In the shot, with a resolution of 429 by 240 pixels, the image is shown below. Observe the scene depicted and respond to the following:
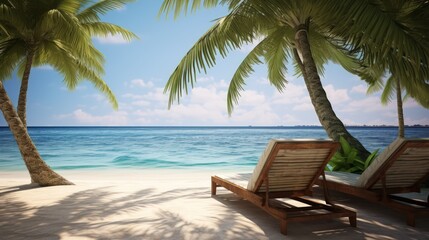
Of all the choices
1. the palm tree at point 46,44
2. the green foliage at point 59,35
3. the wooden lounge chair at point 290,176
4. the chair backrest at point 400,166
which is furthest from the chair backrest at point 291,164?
the green foliage at point 59,35

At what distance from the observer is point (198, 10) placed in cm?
609

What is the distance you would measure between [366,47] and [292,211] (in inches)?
144

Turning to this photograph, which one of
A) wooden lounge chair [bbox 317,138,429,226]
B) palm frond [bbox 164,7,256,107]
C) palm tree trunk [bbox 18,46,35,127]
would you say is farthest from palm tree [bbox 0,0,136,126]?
wooden lounge chair [bbox 317,138,429,226]

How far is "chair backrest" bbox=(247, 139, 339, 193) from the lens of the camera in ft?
8.91

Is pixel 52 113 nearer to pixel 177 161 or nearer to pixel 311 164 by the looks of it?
pixel 177 161

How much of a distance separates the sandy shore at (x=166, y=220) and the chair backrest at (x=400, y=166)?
38 centimetres

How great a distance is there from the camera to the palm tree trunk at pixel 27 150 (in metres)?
5.32

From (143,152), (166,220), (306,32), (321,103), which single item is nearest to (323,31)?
(306,32)

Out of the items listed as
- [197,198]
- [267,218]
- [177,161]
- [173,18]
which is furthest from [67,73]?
[177,161]

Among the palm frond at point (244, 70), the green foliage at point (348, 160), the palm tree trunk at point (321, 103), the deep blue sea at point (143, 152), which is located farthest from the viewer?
the deep blue sea at point (143, 152)

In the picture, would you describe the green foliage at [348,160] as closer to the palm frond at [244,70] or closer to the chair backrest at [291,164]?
the chair backrest at [291,164]

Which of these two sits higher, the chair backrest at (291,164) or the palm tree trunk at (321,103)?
the palm tree trunk at (321,103)

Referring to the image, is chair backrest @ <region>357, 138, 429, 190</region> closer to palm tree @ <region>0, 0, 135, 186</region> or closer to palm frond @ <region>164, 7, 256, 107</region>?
palm frond @ <region>164, 7, 256, 107</region>

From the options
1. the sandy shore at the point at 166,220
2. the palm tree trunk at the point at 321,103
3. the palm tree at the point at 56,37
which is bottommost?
the sandy shore at the point at 166,220
